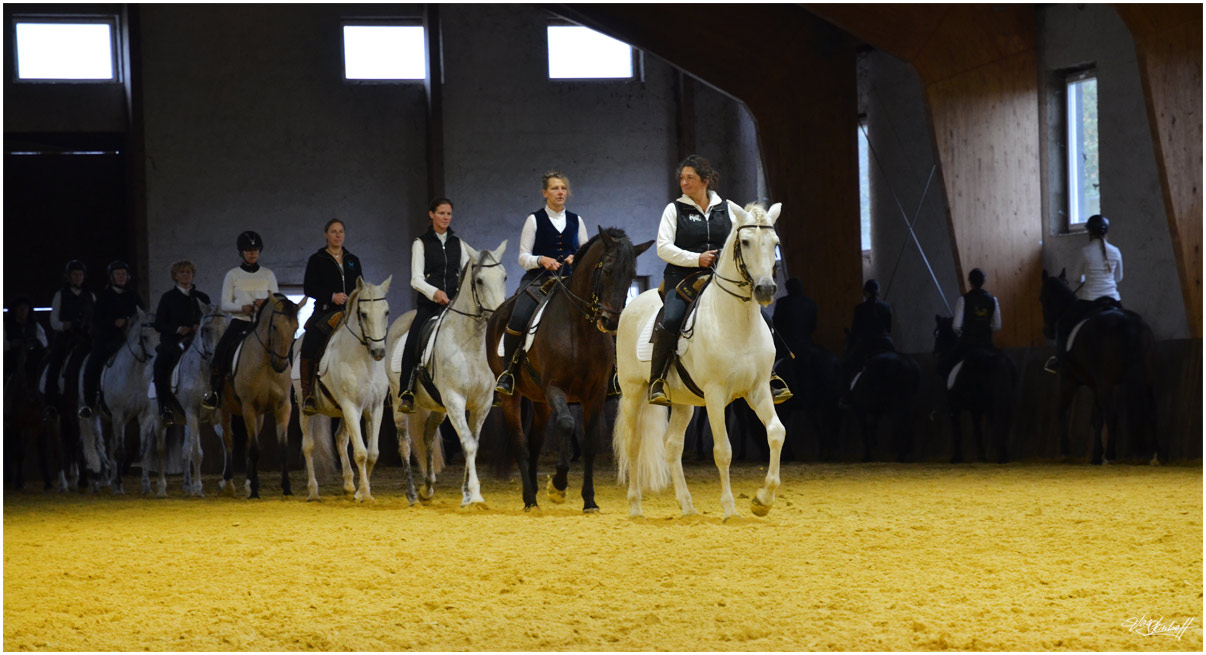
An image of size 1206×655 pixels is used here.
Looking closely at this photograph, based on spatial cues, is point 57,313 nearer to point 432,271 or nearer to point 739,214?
point 432,271

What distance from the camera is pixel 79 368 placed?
14.7 meters

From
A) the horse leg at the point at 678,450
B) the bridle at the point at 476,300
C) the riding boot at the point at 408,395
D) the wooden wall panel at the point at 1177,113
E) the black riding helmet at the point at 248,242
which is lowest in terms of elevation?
the horse leg at the point at 678,450

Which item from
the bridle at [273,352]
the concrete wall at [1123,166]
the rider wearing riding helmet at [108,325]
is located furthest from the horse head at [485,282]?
the concrete wall at [1123,166]

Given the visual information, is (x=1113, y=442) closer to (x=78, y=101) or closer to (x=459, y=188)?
(x=459, y=188)

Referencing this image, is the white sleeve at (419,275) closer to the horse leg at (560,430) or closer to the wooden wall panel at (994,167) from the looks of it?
the horse leg at (560,430)

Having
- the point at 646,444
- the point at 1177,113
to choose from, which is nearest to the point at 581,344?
the point at 646,444

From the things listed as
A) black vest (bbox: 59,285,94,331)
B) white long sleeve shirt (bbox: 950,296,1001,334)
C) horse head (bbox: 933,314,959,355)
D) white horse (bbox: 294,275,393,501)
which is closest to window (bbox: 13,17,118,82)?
black vest (bbox: 59,285,94,331)

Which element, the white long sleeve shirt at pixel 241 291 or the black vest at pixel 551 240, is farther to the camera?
the white long sleeve shirt at pixel 241 291

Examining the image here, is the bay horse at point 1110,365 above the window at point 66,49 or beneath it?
beneath

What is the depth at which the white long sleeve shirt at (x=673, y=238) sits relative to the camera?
26.4ft

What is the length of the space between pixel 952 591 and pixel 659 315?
3235mm

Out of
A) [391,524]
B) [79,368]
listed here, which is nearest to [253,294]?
[79,368]

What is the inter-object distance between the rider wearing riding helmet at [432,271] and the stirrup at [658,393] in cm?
267

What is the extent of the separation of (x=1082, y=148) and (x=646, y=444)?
10.8m
